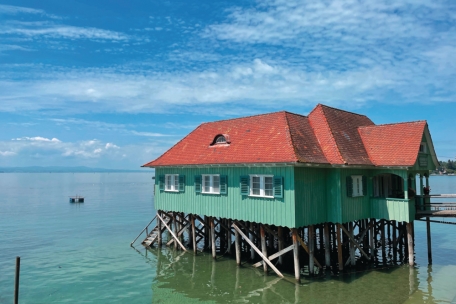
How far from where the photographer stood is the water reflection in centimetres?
1756

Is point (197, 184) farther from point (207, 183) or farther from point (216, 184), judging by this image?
point (216, 184)

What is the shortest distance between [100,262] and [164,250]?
4.94 meters

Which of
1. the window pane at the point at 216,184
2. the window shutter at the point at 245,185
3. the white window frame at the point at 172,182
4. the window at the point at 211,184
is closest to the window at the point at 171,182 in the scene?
the white window frame at the point at 172,182

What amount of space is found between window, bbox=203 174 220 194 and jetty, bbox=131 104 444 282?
0.21ft

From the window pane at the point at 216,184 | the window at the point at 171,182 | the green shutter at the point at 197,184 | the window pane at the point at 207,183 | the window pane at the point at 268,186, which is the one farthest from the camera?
the window at the point at 171,182

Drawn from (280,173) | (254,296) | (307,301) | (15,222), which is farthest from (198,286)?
(15,222)

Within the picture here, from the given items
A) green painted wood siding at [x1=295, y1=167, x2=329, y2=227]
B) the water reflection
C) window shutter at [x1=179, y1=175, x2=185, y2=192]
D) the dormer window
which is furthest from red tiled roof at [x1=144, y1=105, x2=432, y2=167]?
the water reflection

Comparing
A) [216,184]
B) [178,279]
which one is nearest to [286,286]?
[178,279]

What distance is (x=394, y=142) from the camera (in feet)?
73.3

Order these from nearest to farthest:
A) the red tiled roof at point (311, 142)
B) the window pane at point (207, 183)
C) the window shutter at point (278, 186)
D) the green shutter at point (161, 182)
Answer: the window shutter at point (278, 186) → the red tiled roof at point (311, 142) → the window pane at point (207, 183) → the green shutter at point (161, 182)

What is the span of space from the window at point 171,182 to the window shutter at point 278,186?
806cm

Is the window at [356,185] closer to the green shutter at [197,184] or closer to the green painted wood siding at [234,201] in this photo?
the green painted wood siding at [234,201]

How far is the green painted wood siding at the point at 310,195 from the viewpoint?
1892 centimetres

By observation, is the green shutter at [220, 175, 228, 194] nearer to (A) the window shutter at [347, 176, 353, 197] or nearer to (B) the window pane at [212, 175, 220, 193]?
(B) the window pane at [212, 175, 220, 193]
